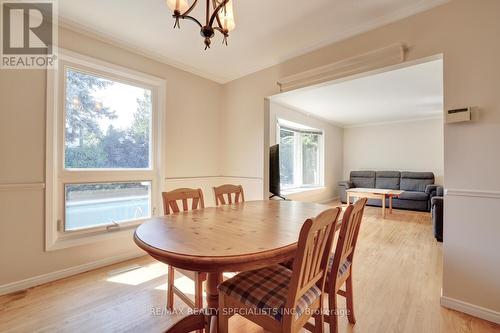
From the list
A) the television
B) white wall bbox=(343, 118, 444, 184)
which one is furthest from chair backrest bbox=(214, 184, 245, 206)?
white wall bbox=(343, 118, 444, 184)

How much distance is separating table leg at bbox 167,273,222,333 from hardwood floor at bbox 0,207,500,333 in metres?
0.31

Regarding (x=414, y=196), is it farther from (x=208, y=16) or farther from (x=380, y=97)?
(x=208, y=16)

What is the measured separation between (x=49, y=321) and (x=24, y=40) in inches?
91.6

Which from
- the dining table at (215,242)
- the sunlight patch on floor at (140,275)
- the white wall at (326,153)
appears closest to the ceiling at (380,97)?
the white wall at (326,153)

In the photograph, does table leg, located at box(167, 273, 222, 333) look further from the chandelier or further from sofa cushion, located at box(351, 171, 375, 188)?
sofa cushion, located at box(351, 171, 375, 188)

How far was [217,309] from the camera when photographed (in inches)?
49.6

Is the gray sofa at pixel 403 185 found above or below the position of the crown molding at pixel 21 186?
below

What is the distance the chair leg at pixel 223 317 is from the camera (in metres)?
1.12

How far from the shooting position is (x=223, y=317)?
115 centimetres

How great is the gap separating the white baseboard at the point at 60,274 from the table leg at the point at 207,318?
161 cm

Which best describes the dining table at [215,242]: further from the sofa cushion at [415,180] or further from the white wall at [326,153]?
the sofa cushion at [415,180]

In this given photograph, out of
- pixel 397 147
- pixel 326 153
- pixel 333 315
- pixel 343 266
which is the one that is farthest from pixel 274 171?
pixel 397 147

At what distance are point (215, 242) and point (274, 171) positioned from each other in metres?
1.92

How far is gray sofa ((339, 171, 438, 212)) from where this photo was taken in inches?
204
